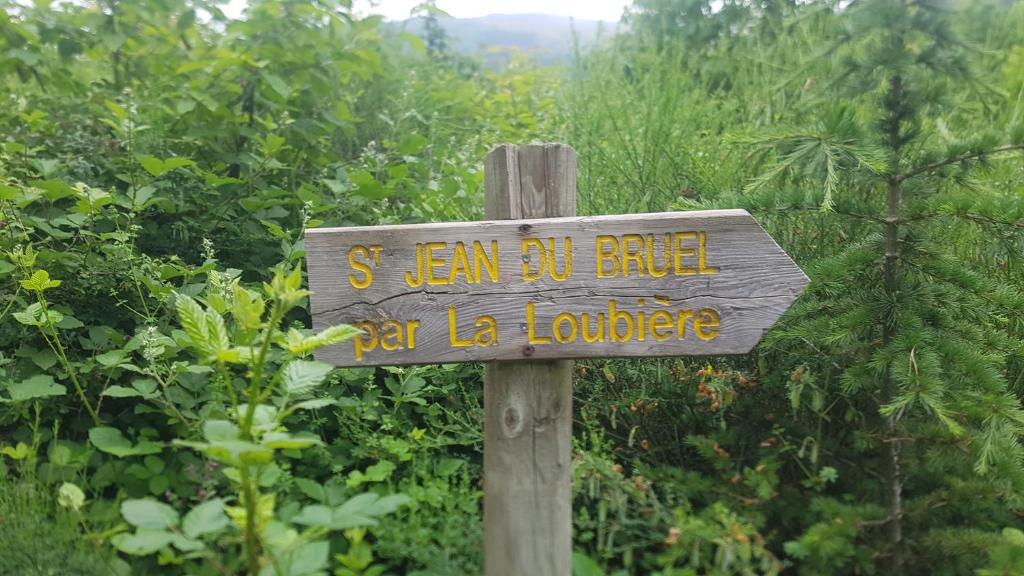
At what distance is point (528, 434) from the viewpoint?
180 cm

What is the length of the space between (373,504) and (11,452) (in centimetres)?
108

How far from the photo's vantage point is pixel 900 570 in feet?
6.23

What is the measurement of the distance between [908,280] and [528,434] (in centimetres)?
114

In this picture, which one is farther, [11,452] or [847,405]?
[847,405]

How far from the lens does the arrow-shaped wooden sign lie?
Result: 1.73 m

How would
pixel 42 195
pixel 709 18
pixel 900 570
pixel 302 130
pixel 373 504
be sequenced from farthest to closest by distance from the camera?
pixel 709 18
pixel 302 130
pixel 42 195
pixel 900 570
pixel 373 504

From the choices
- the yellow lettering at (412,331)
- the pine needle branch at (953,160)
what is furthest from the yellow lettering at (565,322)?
the pine needle branch at (953,160)

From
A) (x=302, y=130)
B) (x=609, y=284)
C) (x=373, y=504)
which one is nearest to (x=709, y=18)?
(x=302, y=130)

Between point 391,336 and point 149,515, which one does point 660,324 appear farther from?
point 149,515

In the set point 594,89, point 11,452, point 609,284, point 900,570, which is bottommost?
point 900,570

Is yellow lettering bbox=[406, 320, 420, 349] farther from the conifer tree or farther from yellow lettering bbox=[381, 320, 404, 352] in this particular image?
the conifer tree

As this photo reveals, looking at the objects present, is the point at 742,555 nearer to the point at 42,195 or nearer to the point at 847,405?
the point at 847,405

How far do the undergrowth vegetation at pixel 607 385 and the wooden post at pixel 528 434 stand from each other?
13 cm

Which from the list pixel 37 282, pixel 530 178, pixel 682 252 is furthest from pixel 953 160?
pixel 37 282
